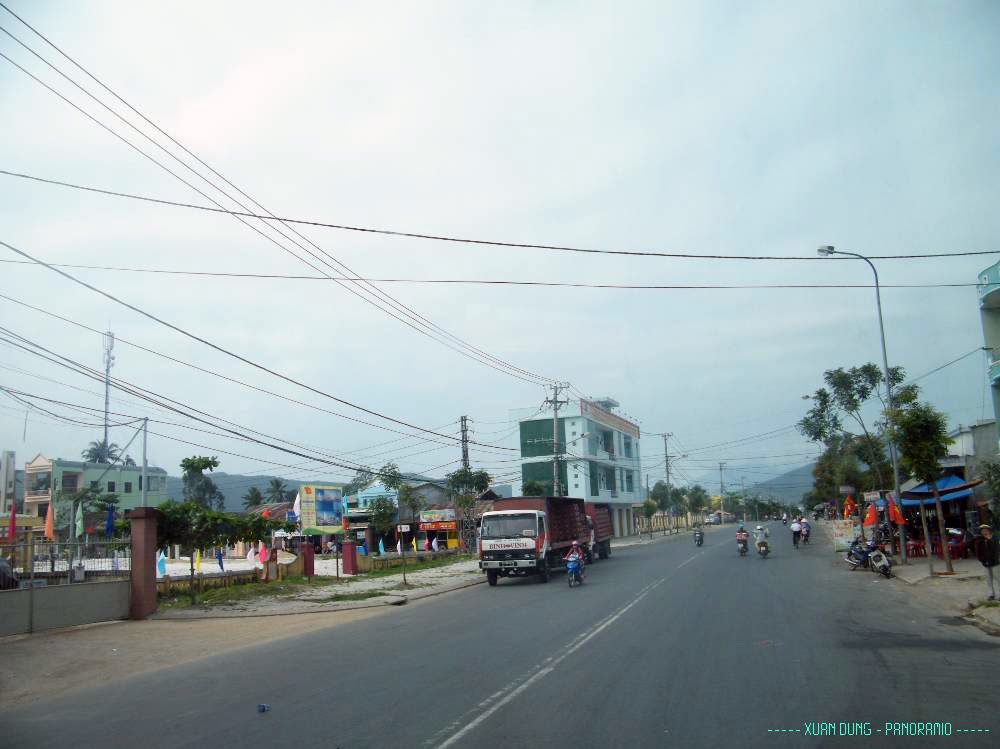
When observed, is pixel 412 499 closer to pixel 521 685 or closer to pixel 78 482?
pixel 78 482

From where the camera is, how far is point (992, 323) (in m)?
30.7

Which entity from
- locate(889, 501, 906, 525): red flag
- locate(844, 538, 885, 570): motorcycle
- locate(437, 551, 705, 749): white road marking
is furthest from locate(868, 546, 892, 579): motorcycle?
locate(437, 551, 705, 749): white road marking

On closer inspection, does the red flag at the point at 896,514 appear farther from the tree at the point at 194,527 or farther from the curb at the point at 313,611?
the tree at the point at 194,527

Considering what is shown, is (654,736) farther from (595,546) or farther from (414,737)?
(595,546)

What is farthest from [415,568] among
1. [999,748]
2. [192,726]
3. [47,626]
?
[999,748]

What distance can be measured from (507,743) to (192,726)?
3781 mm

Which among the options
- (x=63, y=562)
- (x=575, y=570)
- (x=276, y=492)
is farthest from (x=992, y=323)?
(x=276, y=492)

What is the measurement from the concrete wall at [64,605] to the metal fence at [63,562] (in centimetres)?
37

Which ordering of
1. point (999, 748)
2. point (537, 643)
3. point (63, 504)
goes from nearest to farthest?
point (999, 748)
point (537, 643)
point (63, 504)

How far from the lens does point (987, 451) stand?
33531 mm

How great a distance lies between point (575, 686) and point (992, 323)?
94.5ft

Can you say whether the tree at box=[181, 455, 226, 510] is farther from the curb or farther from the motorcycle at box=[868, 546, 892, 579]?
the motorcycle at box=[868, 546, 892, 579]

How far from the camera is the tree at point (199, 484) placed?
2983cm

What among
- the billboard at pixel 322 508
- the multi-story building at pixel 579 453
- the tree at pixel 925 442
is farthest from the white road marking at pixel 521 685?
the multi-story building at pixel 579 453
